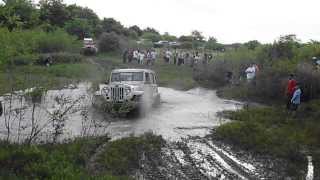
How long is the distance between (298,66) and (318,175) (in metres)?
14.5

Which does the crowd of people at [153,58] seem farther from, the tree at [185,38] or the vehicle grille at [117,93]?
the tree at [185,38]

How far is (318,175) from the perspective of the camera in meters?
13.9

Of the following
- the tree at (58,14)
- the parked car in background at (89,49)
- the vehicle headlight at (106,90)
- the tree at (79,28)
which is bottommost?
the vehicle headlight at (106,90)

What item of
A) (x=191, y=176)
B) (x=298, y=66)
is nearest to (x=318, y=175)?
(x=191, y=176)

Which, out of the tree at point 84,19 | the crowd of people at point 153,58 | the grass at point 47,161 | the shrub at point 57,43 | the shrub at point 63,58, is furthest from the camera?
the tree at point 84,19

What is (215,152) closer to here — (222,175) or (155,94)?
(222,175)

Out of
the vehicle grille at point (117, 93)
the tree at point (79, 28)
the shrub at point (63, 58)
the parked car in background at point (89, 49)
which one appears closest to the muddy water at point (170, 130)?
the vehicle grille at point (117, 93)

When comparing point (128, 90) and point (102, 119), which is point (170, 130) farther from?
point (128, 90)

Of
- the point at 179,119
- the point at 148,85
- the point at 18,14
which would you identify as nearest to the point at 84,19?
the point at 148,85

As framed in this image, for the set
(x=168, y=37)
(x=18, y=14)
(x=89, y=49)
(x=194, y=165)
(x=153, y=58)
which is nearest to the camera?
(x=18, y=14)

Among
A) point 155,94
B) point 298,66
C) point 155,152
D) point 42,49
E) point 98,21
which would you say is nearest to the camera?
point 155,152

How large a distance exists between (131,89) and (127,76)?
1849 millimetres

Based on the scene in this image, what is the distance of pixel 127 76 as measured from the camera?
917 inches

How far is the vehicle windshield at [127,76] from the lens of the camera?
23.2 meters
